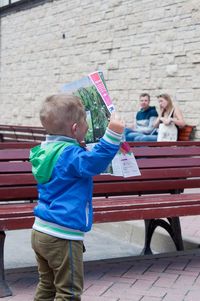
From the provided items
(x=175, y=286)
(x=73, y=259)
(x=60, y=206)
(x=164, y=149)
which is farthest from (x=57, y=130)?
(x=164, y=149)

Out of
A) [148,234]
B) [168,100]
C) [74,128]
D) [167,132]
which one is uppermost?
[74,128]

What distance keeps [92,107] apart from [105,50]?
9.69 meters

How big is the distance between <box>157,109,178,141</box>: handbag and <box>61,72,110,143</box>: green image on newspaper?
6.57 m

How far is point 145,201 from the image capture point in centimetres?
444

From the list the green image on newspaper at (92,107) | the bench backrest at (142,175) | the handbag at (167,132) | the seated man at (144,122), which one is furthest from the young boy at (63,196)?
the seated man at (144,122)

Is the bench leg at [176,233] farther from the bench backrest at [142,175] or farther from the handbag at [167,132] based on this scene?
the handbag at [167,132]

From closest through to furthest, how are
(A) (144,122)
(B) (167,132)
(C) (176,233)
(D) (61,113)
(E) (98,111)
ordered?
1. (D) (61,113)
2. (E) (98,111)
3. (C) (176,233)
4. (B) (167,132)
5. (A) (144,122)

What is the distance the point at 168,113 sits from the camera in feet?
32.6

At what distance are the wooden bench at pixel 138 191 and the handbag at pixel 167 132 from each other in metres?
3.91

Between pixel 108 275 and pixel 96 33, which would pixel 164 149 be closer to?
pixel 108 275

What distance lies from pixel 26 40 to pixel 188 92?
7.05 m

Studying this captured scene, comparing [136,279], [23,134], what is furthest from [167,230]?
[23,134]

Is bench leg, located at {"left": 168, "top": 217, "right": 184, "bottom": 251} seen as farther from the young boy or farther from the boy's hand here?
the boy's hand

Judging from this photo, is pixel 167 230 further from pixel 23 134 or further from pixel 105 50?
pixel 23 134
